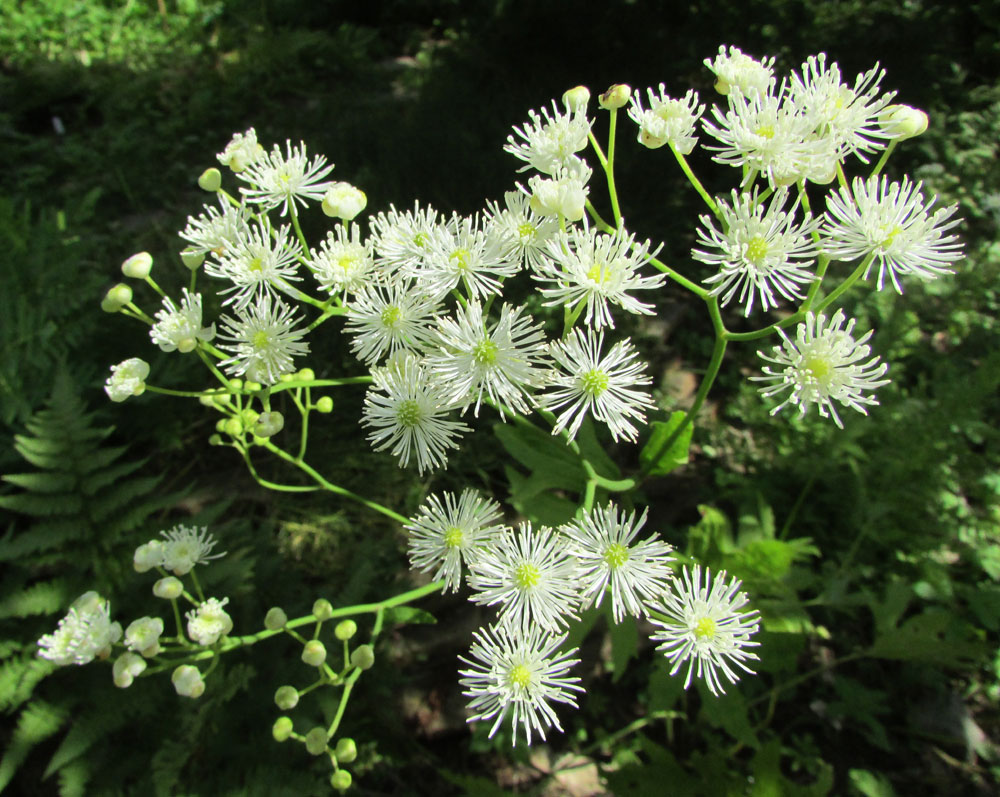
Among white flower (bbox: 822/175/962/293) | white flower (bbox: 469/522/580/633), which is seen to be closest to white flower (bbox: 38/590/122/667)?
white flower (bbox: 469/522/580/633)

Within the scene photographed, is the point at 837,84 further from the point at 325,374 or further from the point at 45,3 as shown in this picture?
the point at 45,3

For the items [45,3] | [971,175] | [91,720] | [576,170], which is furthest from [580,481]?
[45,3]

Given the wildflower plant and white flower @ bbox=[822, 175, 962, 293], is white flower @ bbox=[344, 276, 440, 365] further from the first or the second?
white flower @ bbox=[822, 175, 962, 293]

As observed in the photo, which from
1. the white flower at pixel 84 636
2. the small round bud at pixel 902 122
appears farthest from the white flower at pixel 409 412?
the small round bud at pixel 902 122

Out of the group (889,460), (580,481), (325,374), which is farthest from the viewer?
(325,374)

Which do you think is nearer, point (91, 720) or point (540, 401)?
point (540, 401)

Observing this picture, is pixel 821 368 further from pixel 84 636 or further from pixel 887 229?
pixel 84 636
